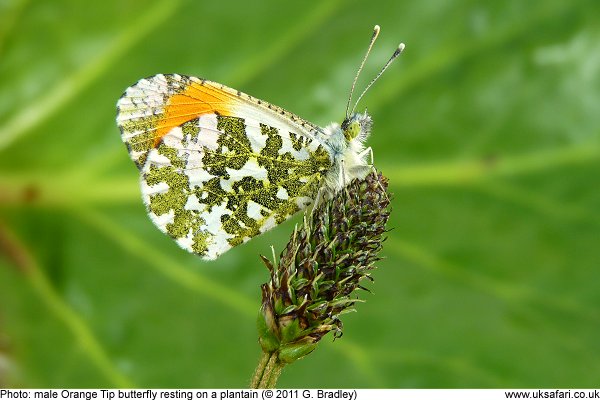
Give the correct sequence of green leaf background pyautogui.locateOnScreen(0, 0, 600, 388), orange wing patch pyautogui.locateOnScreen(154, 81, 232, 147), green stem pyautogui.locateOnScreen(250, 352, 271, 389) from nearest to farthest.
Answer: green stem pyautogui.locateOnScreen(250, 352, 271, 389), orange wing patch pyautogui.locateOnScreen(154, 81, 232, 147), green leaf background pyautogui.locateOnScreen(0, 0, 600, 388)

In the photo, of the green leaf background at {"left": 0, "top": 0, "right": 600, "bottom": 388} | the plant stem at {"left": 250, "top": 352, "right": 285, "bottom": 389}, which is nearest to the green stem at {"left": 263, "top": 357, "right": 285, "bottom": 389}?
the plant stem at {"left": 250, "top": 352, "right": 285, "bottom": 389}

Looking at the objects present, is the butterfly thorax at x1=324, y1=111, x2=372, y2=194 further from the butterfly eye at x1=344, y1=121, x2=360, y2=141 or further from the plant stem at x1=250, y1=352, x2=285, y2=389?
the plant stem at x1=250, y1=352, x2=285, y2=389

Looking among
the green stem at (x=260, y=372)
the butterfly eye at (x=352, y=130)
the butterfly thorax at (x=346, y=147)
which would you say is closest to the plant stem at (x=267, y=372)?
the green stem at (x=260, y=372)

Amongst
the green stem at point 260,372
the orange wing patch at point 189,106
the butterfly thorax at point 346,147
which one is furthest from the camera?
the orange wing patch at point 189,106

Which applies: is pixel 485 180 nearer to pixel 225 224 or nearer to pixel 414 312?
pixel 414 312

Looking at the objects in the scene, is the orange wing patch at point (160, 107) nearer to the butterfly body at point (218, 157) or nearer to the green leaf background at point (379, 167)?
the butterfly body at point (218, 157)

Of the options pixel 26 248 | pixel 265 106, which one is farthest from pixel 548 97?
pixel 26 248

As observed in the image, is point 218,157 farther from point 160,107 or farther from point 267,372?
point 267,372
